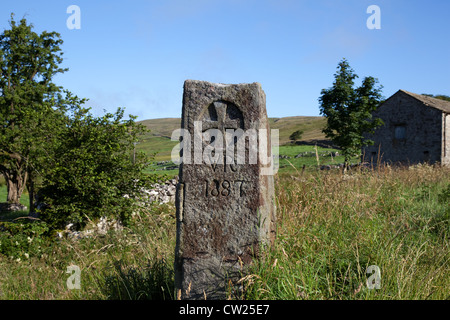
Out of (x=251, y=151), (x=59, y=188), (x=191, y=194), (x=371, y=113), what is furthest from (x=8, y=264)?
(x=371, y=113)

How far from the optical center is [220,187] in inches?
128

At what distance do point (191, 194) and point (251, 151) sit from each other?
720 mm

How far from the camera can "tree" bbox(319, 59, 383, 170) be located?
69.4ft

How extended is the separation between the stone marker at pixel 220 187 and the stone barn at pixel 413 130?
1870 centimetres

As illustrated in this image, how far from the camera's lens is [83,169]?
8.08 metres

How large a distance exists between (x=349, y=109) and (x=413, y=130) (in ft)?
13.3

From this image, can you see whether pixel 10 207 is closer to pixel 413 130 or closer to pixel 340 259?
pixel 340 259

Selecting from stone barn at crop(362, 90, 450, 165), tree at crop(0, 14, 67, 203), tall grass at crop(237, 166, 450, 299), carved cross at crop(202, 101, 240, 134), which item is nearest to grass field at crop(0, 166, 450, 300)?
tall grass at crop(237, 166, 450, 299)

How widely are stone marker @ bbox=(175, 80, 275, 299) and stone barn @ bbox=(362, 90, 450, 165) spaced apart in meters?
18.7

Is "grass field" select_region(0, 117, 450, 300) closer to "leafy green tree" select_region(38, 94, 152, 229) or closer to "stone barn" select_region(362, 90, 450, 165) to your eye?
"leafy green tree" select_region(38, 94, 152, 229)

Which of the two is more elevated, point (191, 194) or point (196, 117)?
point (196, 117)

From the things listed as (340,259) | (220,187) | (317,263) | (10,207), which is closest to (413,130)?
(340,259)
